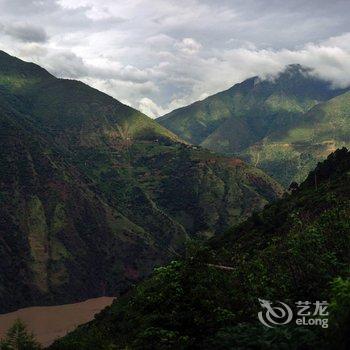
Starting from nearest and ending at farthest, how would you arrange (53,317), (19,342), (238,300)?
(238,300), (19,342), (53,317)

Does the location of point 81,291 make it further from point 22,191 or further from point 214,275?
point 214,275

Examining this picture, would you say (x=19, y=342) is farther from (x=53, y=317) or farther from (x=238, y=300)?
(x=53, y=317)

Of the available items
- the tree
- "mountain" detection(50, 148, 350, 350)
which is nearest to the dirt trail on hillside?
the tree

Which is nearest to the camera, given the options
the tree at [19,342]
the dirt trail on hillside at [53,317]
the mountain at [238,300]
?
the mountain at [238,300]

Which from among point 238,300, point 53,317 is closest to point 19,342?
point 238,300

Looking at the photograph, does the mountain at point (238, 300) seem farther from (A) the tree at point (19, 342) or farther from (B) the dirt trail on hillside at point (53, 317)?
(B) the dirt trail on hillside at point (53, 317)

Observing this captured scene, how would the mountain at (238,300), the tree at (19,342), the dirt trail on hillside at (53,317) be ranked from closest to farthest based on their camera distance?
1. the mountain at (238,300)
2. the tree at (19,342)
3. the dirt trail on hillside at (53,317)

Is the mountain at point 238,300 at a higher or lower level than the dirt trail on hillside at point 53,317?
higher

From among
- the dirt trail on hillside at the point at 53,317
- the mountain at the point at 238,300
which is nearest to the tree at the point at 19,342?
the mountain at the point at 238,300

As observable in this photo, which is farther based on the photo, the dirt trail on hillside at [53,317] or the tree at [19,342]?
the dirt trail on hillside at [53,317]
